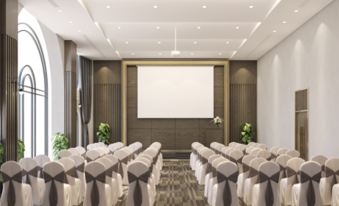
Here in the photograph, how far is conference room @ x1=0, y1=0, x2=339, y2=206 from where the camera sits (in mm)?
8477

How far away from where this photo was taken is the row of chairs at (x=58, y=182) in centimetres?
783

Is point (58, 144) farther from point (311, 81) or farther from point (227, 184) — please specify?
point (227, 184)

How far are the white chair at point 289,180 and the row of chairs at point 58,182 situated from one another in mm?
3110

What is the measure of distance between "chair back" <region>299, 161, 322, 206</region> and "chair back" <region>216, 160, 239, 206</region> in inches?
40.7

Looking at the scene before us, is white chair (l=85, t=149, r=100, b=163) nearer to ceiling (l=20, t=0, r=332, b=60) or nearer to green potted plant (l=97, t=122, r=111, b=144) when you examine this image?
ceiling (l=20, t=0, r=332, b=60)

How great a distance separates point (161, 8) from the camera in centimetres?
1310

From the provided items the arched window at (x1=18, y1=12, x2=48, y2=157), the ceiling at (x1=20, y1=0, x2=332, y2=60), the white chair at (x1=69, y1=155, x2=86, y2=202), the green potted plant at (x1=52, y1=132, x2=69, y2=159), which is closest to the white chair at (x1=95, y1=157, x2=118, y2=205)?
the white chair at (x1=69, y1=155, x2=86, y2=202)

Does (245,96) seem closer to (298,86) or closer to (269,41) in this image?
(269,41)

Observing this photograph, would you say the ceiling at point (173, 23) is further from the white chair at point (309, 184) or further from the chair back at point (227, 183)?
the chair back at point (227, 183)

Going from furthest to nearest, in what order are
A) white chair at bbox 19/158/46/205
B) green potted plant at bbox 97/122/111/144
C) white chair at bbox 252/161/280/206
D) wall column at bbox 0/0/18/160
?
1. green potted plant at bbox 97/122/111/144
2. wall column at bbox 0/0/18/160
3. white chair at bbox 19/158/46/205
4. white chair at bbox 252/161/280/206

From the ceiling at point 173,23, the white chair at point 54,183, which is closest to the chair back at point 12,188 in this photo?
the white chair at point 54,183

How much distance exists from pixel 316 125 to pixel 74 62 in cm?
852

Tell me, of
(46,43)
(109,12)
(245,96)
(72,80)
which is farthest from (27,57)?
(245,96)

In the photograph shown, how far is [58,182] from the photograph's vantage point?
8180mm
